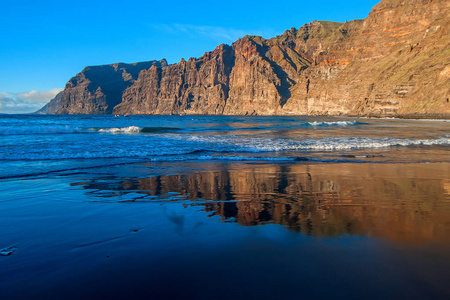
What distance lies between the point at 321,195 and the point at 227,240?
3.83 meters

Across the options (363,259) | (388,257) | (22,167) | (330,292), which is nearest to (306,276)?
(330,292)

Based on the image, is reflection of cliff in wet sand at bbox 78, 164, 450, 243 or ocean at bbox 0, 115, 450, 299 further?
reflection of cliff in wet sand at bbox 78, 164, 450, 243

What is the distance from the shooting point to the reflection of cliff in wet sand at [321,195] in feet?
17.5

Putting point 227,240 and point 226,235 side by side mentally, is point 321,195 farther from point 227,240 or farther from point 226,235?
point 227,240

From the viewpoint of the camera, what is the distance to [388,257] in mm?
3979

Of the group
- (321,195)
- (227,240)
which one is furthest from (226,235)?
(321,195)

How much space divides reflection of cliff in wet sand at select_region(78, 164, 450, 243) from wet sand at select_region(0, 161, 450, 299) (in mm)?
41

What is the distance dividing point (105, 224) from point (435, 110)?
109378 millimetres

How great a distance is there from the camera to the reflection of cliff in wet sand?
5.32 meters

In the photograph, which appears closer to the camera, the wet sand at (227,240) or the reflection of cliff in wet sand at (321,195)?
the wet sand at (227,240)

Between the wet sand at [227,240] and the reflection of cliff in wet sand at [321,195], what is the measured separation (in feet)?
0.13

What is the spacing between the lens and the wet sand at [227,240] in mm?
3350

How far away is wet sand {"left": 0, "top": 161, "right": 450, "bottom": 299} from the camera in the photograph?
3.35 metres

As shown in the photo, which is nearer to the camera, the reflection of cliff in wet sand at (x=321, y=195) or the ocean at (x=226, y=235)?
the ocean at (x=226, y=235)
